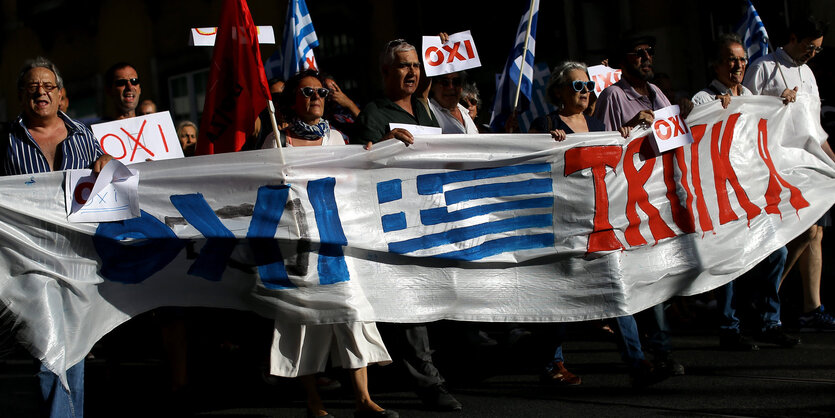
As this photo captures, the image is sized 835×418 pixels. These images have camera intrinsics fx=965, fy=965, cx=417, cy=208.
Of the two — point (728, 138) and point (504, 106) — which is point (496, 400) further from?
point (504, 106)

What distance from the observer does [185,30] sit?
1788 cm

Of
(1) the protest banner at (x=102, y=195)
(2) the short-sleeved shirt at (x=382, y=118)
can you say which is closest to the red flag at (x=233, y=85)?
(1) the protest banner at (x=102, y=195)

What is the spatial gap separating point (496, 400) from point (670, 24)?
Answer: 8.56m

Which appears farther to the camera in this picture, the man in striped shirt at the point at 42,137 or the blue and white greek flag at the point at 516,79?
the blue and white greek flag at the point at 516,79

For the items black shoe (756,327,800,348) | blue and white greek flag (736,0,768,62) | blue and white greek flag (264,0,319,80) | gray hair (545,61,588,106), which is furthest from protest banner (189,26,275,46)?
black shoe (756,327,800,348)

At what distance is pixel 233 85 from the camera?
4.85 meters

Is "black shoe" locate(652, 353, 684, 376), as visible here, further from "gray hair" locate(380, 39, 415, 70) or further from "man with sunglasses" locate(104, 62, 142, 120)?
"man with sunglasses" locate(104, 62, 142, 120)

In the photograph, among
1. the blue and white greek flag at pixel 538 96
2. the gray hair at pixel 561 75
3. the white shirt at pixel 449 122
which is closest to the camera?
the gray hair at pixel 561 75

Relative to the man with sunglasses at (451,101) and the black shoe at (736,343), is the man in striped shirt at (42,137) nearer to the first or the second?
the man with sunglasses at (451,101)

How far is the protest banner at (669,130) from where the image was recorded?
5453 millimetres

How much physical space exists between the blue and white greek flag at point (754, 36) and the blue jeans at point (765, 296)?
7.69ft

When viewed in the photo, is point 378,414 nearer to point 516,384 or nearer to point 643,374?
point 516,384

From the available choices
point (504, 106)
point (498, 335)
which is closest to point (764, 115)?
point (504, 106)

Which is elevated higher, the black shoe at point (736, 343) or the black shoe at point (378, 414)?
the black shoe at point (378, 414)
